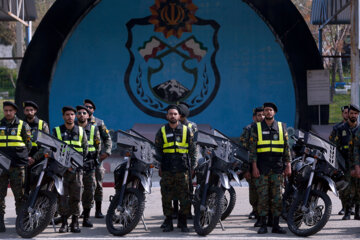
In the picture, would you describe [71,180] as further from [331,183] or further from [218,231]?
[331,183]

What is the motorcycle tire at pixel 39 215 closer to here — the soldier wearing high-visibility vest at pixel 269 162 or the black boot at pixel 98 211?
the black boot at pixel 98 211

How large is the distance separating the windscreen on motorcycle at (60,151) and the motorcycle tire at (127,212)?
2.63 feet

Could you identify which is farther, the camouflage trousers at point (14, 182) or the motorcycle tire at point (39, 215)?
the camouflage trousers at point (14, 182)

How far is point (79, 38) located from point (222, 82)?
14.5 ft

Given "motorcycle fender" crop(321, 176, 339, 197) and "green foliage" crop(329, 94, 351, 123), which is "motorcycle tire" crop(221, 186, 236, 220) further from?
"green foliage" crop(329, 94, 351, 123)

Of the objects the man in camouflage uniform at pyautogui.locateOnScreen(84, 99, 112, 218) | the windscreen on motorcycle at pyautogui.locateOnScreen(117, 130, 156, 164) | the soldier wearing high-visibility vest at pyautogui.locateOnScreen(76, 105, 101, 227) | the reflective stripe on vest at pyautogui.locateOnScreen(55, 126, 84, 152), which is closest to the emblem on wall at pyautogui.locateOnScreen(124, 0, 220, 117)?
the man in camouflage uniform at pyautogui.locateOnScreen(84, 99, 112, 218)

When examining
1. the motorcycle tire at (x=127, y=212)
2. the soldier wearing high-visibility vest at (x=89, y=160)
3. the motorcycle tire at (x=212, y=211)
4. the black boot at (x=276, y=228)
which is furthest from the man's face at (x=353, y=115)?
the soldier wearing high-visibility vest at (x=89, y=160)

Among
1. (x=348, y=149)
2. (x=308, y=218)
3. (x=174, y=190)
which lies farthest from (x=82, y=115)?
(x=348, y=149)

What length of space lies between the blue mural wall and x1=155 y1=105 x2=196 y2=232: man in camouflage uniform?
32.9ft

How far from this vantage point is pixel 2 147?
32.5 feet

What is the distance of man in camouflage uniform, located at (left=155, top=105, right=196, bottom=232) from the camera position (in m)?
9.80

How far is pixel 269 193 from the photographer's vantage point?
9.69m

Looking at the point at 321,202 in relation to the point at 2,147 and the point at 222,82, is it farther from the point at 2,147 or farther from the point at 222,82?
the point at 222,82

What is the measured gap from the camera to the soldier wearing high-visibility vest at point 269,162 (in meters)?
9.57
